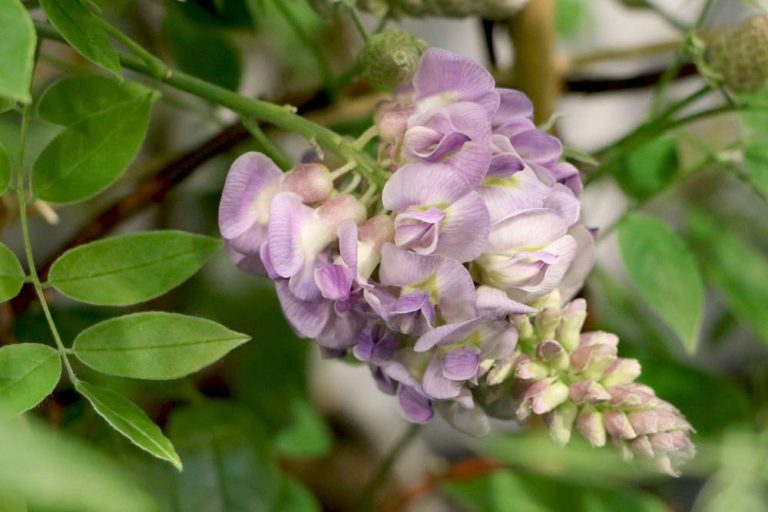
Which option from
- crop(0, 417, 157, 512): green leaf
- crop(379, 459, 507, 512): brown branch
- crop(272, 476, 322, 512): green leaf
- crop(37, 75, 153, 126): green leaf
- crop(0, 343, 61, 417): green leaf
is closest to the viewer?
crop(0, 417, 157, 512): green leaf

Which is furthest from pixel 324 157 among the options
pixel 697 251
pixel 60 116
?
pixel 697 251

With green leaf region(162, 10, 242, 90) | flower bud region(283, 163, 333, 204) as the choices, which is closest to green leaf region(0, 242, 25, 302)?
flower bud region(283, 163, 333, 204)

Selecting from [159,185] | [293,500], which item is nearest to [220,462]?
[293,500]

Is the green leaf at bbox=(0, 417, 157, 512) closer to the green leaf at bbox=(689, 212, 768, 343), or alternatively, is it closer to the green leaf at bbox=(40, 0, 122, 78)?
the green leaf at bbox=(40, 0, 122, 78)

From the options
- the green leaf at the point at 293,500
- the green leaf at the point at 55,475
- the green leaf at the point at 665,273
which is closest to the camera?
the green leaf at the point at 55,475

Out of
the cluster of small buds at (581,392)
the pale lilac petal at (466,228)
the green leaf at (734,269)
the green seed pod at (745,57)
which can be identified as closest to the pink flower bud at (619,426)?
the cluster of small buds at (581,392)

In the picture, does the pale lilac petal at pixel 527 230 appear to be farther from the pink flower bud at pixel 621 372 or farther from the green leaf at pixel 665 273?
the green leaf at pixel 665 273
